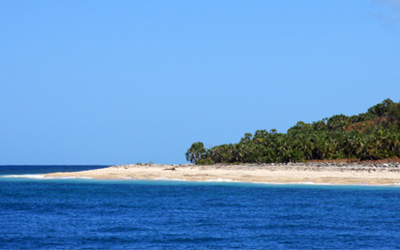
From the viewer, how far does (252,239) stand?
3238 centimetres

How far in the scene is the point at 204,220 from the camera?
134ft

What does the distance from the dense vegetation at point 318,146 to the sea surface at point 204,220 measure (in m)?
51.6

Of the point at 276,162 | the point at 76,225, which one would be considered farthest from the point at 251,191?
the point at 276,162

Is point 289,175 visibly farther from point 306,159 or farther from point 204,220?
point 204,220

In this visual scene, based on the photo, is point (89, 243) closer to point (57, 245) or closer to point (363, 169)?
point (57, 245)

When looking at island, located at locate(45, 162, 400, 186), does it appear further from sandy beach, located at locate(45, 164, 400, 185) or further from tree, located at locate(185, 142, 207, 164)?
tree, located at locate(185, 142, 207, 164)

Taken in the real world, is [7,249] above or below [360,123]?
below

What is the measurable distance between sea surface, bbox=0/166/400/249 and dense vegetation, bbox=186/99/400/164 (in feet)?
169

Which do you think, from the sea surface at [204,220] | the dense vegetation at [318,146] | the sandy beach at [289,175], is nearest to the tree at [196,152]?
the dense vegetation at [318,146]

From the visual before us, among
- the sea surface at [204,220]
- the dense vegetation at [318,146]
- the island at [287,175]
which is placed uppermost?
the dense vegetation at [318,146]

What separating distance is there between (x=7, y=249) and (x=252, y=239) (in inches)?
531

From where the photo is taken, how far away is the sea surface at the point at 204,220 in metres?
31.4

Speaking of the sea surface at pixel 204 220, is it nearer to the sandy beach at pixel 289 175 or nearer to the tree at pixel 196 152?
the sandy beach at pixel 289 175

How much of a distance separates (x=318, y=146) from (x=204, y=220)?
273ft
